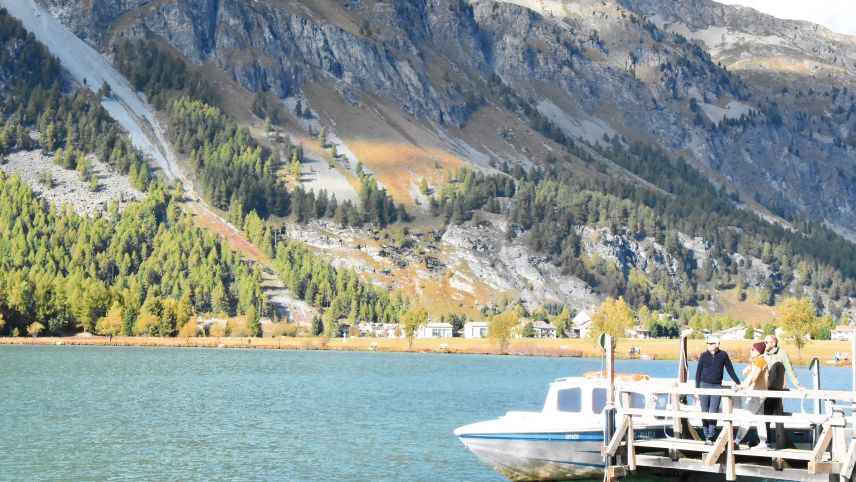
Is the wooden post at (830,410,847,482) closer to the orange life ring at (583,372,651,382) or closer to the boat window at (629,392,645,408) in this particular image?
the boat window at (629,392,645,408)

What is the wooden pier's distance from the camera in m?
38.8

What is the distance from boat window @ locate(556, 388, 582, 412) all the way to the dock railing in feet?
16.8

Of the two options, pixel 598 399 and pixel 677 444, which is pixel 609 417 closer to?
pixel 677 444

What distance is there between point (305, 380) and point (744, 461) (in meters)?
89.7

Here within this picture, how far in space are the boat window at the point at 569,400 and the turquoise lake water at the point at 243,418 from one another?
24.4 ft

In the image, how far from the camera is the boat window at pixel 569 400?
163 ft

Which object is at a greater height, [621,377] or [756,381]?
[756,381]

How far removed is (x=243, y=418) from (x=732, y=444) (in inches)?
1968

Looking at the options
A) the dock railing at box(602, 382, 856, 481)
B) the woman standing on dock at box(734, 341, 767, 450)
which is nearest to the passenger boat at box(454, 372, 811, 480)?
the dock railing at box(602, 382, 856, 481)

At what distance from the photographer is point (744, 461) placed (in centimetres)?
4203

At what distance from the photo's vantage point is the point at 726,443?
133 feet

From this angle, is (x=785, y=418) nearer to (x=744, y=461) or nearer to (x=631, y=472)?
(x=744, y=461)

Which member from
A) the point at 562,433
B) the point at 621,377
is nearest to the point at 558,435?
the point at 562,433

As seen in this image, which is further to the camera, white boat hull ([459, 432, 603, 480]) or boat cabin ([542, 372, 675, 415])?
boat cabin ([542, 372, 675, 415])
